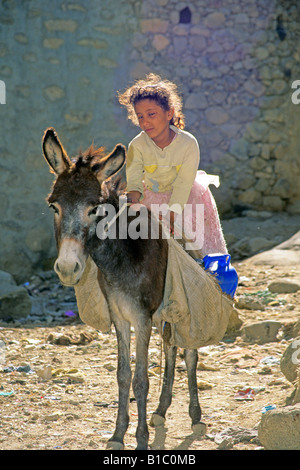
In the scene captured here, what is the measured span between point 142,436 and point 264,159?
743 cm

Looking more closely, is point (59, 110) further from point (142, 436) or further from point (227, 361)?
point (142, 436)

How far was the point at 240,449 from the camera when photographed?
3.67m

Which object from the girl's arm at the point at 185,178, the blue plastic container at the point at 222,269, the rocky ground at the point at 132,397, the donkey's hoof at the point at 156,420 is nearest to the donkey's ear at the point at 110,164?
the girl's arm at the point at 185,178

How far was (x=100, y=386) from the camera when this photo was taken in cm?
499

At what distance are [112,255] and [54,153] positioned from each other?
27.9 inches

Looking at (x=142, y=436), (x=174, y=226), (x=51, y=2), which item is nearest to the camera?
(x=142, y=436)

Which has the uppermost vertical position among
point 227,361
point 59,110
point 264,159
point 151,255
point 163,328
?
point 59,110

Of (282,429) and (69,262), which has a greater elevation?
(69,262)

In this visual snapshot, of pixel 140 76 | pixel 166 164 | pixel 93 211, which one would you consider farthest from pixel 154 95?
pixel 140 76

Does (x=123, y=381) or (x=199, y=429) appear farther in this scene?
(x=199, y=429)

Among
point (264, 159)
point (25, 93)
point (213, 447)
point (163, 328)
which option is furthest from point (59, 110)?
point (213, 447)

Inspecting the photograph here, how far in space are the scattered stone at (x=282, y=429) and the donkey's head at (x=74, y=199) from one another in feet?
4.75

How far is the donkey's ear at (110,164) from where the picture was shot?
3.45 metres

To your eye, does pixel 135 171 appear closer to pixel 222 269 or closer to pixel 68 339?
pixel 222 269
